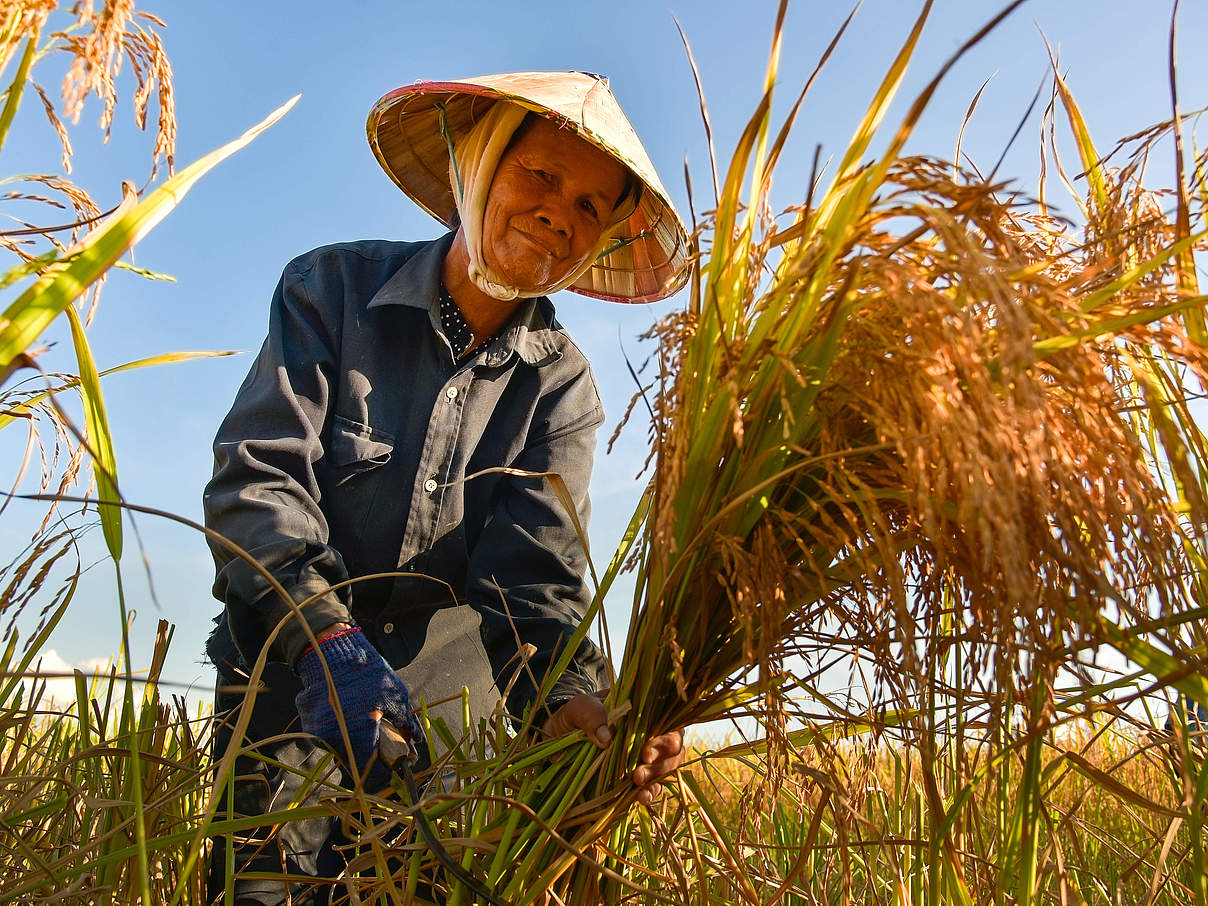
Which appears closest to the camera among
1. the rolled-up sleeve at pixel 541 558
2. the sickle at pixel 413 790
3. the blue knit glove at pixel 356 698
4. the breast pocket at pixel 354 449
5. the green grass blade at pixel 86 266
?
the green grass blade at pixel 86 266

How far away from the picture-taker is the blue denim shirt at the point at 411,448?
2281 mm

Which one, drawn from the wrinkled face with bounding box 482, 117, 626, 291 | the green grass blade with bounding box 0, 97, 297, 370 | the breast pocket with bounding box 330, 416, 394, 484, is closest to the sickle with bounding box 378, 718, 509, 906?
the green grass blade with bounding box 0, 97, 297, 370

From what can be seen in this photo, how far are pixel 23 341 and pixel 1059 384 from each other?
102 cm

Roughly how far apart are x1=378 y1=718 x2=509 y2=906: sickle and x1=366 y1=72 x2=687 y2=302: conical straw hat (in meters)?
1.05

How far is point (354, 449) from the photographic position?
2502 mm

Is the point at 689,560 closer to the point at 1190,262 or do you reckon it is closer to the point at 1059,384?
the point at 1059,384

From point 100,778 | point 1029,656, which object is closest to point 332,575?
point 100,778

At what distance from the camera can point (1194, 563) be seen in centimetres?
122

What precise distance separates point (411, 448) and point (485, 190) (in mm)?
678

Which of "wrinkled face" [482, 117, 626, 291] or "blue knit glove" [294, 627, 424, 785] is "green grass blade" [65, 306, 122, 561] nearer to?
"blue knit glove" [294, 627, 424, 785]

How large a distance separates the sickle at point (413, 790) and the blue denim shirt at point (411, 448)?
0.51 meters

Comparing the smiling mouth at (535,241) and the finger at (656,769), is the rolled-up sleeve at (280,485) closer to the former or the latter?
the smiling mouth at (535,241)

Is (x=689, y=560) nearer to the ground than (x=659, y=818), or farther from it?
farther from it

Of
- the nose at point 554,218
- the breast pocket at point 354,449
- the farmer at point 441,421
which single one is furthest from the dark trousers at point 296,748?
the nose at point 554,218
